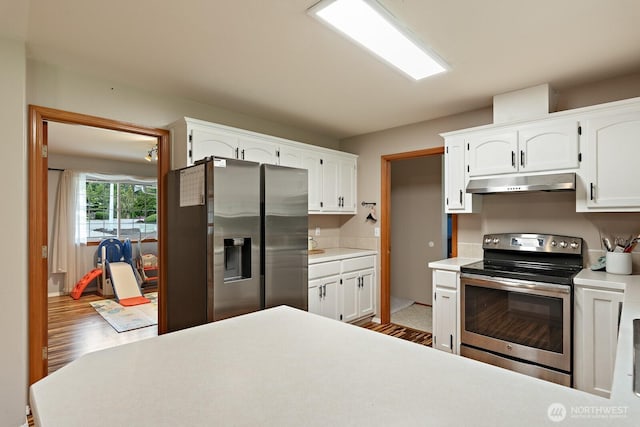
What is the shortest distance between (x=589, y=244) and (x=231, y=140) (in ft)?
10.2

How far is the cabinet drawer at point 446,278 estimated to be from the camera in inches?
118

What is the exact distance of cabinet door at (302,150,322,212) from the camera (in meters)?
3.84

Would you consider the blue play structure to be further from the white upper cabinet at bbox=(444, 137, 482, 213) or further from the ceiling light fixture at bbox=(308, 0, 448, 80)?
the ceiling light fixture at bbox=(308, 0, 448, 80)

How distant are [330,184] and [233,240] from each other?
1.85m

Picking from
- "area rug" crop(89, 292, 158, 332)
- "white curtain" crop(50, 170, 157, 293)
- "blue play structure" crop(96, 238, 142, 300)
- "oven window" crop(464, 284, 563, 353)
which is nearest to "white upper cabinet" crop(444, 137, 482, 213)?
"oven window" crop(464, 284, 563, 353)

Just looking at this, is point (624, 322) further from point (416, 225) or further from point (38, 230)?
point (416, 225)

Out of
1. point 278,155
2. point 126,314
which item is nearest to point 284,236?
point 278,155

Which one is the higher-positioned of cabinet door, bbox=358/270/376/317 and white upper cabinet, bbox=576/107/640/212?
white upper cabinet, bbox=576/107/640/212

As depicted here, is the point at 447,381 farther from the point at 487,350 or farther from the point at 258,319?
the point at 487,350

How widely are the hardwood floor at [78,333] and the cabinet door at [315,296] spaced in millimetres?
1775

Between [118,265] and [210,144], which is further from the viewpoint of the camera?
[118,265]

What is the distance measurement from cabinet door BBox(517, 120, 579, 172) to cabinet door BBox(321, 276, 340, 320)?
6.73 ft

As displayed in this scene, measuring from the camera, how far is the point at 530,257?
3045mm

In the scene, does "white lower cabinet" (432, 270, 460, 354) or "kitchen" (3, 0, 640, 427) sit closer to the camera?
"kitchen" (3, 0, 640, 427)
